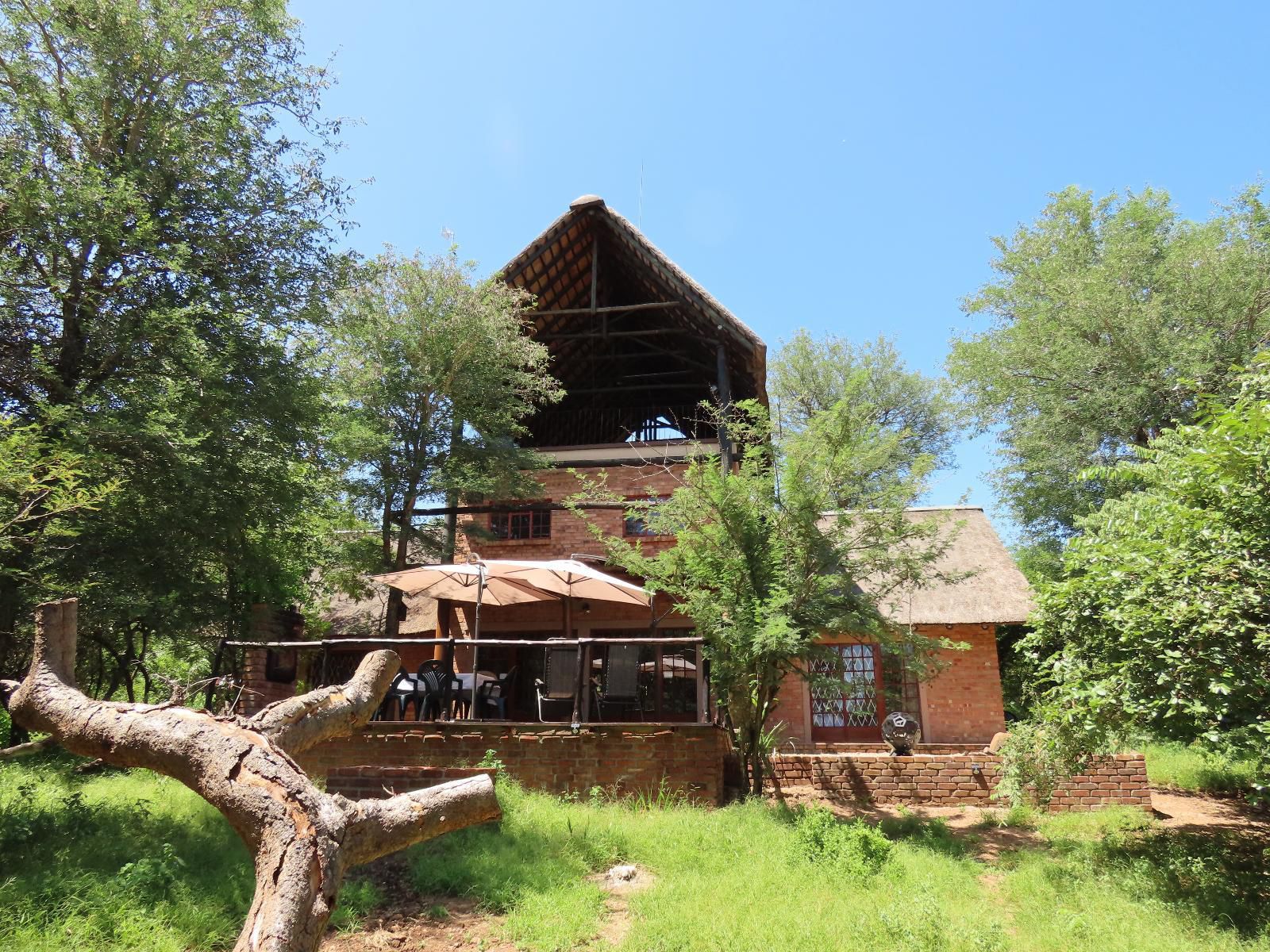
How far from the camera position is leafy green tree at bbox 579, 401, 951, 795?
8672 millimetres

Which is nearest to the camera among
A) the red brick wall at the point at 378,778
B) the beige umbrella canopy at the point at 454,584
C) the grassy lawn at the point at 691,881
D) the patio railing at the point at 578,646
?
the grassy lawn at the point at 691,881

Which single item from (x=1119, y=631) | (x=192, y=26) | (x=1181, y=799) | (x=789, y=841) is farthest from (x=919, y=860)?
(x=192, y=26)

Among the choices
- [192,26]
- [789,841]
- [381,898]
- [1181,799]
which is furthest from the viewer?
[1181,799]

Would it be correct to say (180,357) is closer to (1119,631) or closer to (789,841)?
(789,841)

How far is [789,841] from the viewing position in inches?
277

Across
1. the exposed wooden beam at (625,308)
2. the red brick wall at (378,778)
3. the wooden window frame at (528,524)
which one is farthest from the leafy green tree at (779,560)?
the wooden window frame at (528,524)

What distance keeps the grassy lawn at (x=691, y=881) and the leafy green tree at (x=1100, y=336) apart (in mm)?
8000

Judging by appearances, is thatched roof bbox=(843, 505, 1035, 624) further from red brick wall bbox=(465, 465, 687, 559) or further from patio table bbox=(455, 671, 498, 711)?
patio table bbox=(455, 671, 498, 711)

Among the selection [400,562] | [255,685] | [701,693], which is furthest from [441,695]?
[400,562]

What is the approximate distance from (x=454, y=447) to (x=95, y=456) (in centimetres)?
616

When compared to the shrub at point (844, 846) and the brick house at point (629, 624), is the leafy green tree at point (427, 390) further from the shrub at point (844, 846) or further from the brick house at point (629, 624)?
the shrub at point (844, 846)

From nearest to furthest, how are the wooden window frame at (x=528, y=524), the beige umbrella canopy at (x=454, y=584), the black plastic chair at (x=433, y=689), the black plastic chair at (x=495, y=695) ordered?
the black plastic chair at (x=433, y=689), the black plastic chair at (x=495, y=695), the beige umbrella canopy at (x=454, y=584), the wooden window frame at (x=528, y=524)

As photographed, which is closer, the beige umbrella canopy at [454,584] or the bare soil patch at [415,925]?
the bare soil patch at [415,925]

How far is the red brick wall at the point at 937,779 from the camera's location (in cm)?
933
